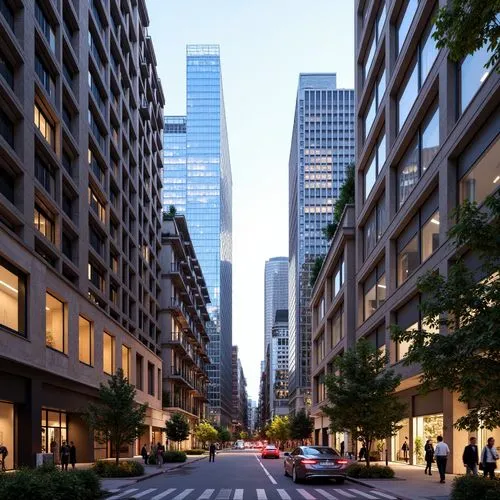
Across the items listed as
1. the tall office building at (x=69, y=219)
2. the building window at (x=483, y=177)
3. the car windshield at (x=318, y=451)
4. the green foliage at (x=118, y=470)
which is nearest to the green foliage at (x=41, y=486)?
the tall office building at (x=69, y=219)

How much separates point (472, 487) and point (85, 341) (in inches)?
1171

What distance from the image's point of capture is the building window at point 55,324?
3214cm

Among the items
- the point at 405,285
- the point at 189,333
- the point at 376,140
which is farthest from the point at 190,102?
the point at 405,285

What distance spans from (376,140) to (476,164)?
19.3 m


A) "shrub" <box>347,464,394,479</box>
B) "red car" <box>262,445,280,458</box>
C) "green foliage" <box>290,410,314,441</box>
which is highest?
"shrub" <box>347,464,394,479</box>

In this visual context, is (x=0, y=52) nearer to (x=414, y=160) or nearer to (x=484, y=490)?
(x=414, y=160)

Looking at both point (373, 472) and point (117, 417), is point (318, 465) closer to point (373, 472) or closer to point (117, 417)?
point (373, 472)

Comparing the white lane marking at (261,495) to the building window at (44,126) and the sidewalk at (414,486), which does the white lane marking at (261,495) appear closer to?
the sidewalk at (414,486)

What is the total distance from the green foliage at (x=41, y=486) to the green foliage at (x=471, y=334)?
816cm

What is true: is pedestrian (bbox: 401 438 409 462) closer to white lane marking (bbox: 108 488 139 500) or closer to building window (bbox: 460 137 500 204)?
building window (bbox: 460 137 500 204)

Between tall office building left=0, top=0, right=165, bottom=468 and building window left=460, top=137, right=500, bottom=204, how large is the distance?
18247 millimetres

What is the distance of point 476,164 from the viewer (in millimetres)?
23609

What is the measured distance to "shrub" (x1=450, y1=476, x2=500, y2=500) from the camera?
1357cm

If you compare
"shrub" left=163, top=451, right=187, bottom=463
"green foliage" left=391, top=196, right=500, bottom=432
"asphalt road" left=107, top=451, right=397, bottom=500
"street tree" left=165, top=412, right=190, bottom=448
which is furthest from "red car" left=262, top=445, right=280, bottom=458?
"green foliage" left=391, top=196, right=500, bottom=432
